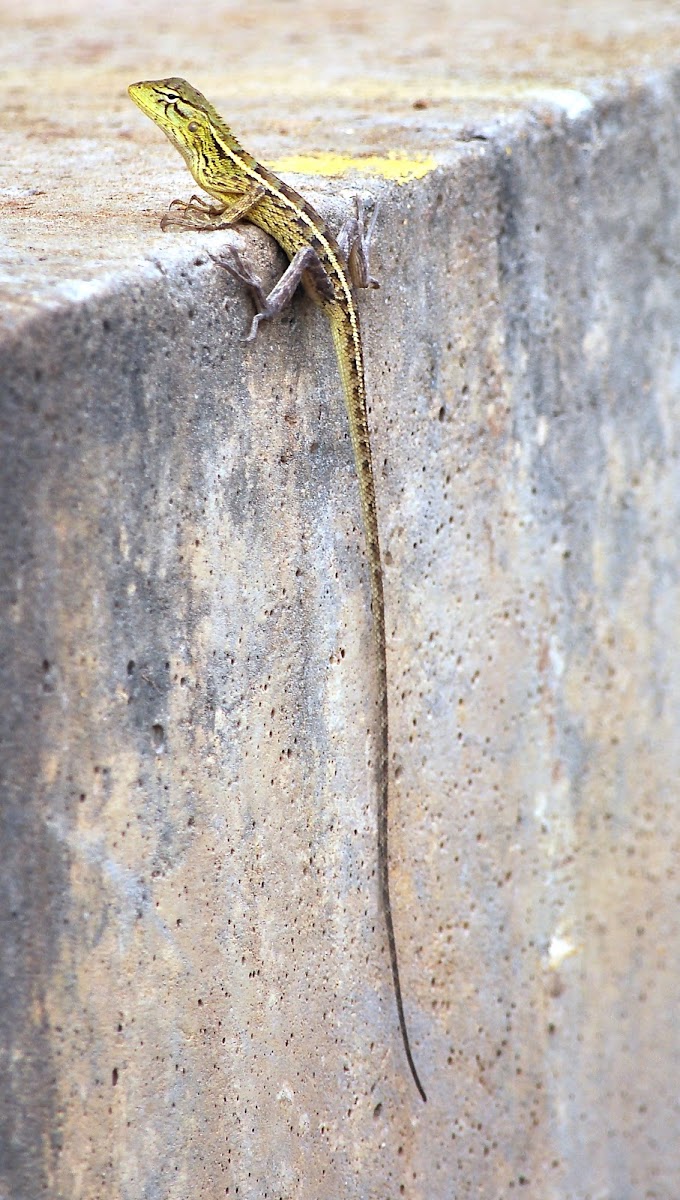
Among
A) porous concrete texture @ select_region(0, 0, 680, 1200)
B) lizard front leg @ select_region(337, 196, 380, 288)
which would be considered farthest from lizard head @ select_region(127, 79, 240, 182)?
lizard front leg @ select_region(337, 196, 380, 288)

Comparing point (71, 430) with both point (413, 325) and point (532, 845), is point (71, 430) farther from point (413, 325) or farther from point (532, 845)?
point (532, 845)

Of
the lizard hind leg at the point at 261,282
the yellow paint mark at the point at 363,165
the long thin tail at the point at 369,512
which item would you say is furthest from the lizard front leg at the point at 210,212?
the yellow paint mark at the point at 363,165

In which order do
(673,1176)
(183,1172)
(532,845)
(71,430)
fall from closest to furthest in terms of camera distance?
(71,430), (183,1172), (532,845), (673,1176)

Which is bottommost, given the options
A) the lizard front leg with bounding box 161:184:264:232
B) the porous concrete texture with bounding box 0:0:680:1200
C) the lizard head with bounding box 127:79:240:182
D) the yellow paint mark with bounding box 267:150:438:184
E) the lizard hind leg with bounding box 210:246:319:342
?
the porous concrete texture with bounding box 0:0:680:1200

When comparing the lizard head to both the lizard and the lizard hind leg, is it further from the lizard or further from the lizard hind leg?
the lizard hind leg

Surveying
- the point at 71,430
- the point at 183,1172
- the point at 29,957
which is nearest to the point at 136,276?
the point at 71,430

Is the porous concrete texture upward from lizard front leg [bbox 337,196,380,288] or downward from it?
downward

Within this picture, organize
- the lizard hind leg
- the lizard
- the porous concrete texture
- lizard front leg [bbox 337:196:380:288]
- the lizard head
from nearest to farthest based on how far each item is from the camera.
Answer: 1. the porous concrete texture
2. the lizard hind leg
3. the lizard
4. lizard front leg [bbox 337:196:380:288]
5. the lizard head
